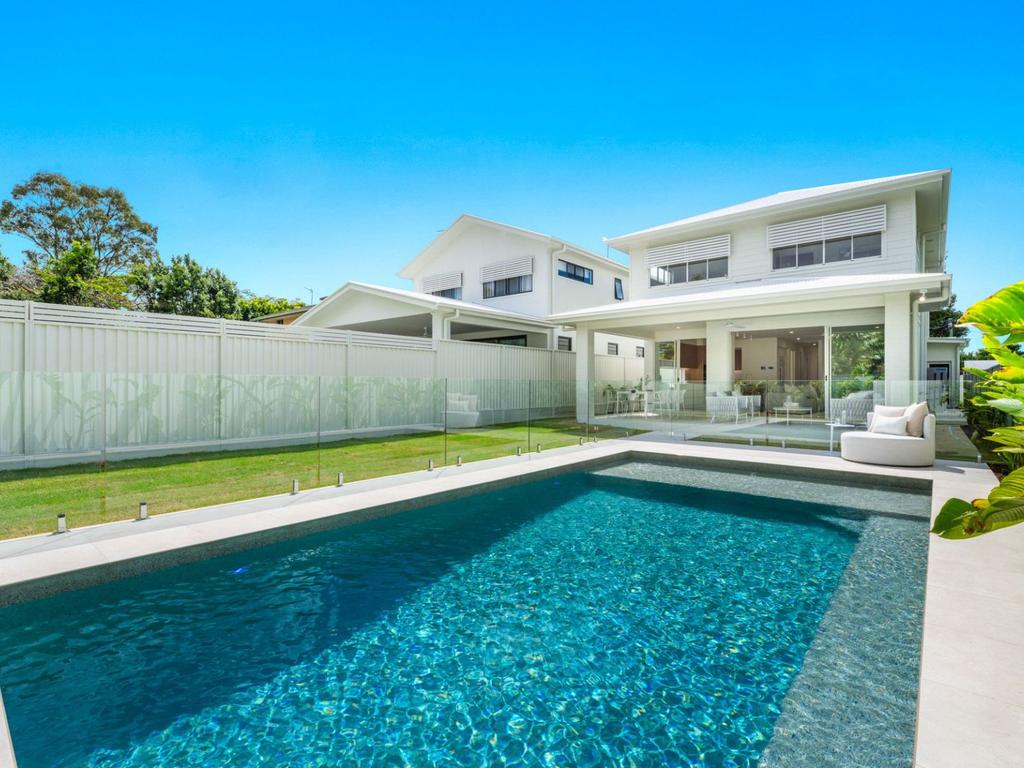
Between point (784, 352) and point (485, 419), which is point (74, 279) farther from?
point (784, 352)

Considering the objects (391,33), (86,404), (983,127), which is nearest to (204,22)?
(391,33)

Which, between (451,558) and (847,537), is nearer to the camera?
(451,558)

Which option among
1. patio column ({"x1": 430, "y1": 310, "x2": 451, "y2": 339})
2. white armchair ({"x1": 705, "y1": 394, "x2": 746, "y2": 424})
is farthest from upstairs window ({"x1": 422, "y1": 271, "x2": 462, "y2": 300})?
white armchair ({"x1": 705, "y1": 394, "x2": 746, "y2": 424})

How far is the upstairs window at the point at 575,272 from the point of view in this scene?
67.4 ft

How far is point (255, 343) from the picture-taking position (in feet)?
38.1

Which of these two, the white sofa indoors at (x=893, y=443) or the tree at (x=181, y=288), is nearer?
the white sofa indoors at (x=893, y=443)

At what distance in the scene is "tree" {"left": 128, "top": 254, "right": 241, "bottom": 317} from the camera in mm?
26094

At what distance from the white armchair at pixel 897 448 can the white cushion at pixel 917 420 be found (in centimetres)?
8

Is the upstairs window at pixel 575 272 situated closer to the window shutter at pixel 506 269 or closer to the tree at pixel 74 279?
the window shutter at pixel 506 269

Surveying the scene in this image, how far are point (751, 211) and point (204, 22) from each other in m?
14.9

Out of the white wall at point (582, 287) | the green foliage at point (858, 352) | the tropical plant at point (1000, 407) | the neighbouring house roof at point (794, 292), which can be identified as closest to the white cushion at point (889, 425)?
the green foliage at point (858, 352)

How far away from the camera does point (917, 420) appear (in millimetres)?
9227

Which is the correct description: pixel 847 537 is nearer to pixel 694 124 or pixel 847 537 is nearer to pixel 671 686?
pixel 671 686

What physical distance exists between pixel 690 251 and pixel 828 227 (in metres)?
3.91
